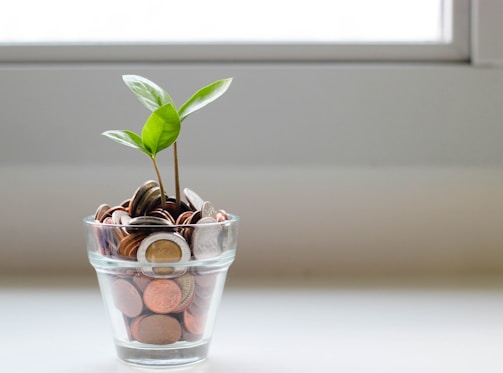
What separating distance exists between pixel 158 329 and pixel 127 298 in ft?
0.11

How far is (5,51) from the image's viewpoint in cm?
102

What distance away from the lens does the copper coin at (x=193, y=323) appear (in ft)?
1.86

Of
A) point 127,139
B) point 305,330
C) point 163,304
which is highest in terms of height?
point 127,139

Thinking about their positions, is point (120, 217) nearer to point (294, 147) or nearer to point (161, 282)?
point (161, 282)

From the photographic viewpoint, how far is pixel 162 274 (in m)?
0.55

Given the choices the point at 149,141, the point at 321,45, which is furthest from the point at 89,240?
the point at 321,45

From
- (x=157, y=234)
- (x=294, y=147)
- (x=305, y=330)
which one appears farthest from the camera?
(x=294, y=147)

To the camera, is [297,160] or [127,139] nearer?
[127,139]

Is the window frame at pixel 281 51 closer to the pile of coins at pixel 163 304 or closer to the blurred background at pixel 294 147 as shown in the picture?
the blurred background at pixel 294 147

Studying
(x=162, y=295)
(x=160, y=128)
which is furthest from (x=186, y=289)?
(x=160, y=128)

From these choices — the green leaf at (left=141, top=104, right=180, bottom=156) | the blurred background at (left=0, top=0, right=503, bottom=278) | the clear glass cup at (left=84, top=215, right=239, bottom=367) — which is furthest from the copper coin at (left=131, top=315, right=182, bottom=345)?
the blurred background at (left=0, top=0, right=503, bottom=278)

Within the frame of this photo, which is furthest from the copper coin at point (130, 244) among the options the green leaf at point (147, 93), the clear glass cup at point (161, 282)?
the green leaf at point (147, 93)

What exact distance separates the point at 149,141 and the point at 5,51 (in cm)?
53

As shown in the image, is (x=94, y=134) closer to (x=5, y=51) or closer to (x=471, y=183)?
(x=5, y=51)
